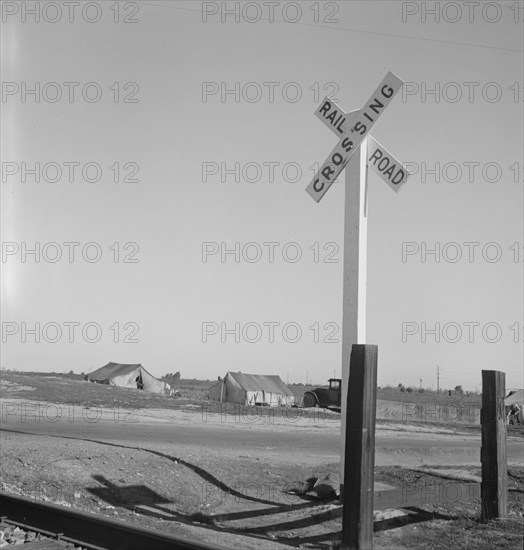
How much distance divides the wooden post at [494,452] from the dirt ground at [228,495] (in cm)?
25

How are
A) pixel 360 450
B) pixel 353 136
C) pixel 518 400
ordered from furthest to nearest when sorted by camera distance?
1. pixel 518 400
2. pixel 353 136
3. pixel 360 450

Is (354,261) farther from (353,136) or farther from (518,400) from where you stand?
(518,400)

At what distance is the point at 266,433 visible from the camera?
21.0 meters

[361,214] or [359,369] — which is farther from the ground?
[361,214]

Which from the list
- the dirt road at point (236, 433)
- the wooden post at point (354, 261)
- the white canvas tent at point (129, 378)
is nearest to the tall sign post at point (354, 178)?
the wooden post at point (354, 261)

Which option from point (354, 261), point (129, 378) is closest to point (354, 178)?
point (354, 261)

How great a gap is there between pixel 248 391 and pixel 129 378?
7.93 meters

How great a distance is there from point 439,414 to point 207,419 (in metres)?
18.2

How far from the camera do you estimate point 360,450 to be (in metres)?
6.26

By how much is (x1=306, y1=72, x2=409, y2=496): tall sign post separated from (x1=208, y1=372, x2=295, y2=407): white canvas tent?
2823 cm

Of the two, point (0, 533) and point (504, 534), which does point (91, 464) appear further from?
point (504, 534)

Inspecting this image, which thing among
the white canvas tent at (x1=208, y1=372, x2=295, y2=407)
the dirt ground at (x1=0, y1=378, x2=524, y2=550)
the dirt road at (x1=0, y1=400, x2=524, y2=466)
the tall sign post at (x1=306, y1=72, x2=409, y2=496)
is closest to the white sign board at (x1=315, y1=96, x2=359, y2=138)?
the tall sign post at (x1=306, y1=72, x2=409, y2=496)

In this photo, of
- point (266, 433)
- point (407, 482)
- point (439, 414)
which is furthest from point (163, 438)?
point (439, 414)

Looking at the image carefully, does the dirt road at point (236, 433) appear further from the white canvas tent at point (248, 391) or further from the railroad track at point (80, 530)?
the white canvas tent at point (248, 391)
